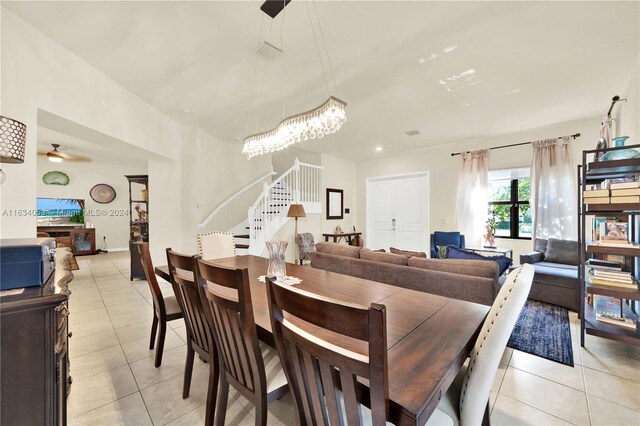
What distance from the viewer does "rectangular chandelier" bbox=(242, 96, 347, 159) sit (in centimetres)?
250

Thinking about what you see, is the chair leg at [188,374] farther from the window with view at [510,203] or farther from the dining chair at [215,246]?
the window with view at [510,203]

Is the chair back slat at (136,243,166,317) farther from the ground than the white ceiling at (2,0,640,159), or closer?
closer

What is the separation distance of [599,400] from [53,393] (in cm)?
294

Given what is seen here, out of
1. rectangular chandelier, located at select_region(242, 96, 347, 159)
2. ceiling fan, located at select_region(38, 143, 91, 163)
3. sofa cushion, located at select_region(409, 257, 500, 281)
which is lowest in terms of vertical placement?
sofa cushion, located at select_region(409, 257, 500, 281)

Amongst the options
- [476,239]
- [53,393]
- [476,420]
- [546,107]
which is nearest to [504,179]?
[476,239]

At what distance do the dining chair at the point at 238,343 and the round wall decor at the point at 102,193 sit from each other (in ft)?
28.8

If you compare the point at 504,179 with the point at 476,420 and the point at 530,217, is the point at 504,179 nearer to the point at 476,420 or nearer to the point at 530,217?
the point at 530,217

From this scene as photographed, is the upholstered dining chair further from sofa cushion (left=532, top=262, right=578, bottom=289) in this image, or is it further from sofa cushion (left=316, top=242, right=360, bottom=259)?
sofa cushion (left=532, top=262, right=578, bottom=289)

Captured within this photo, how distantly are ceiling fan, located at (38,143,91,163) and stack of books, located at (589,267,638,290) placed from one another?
8.87 metres

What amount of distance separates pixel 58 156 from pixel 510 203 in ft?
30.4

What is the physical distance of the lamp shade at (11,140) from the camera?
128 cm

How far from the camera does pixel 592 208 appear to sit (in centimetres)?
238

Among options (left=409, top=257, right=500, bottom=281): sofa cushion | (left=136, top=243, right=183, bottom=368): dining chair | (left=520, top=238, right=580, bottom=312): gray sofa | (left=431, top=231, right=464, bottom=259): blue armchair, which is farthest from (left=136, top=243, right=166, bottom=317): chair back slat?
(left=520, top=238, right=580, bottom=312): gray sofa

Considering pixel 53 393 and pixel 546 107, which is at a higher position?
pixel 546 107
